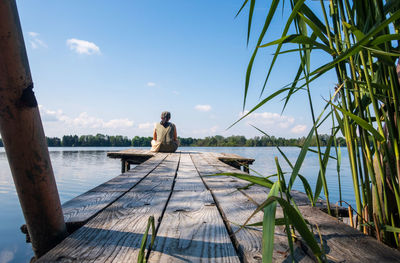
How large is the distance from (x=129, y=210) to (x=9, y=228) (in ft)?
20.6

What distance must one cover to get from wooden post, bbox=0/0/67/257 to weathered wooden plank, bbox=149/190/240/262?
46 cm

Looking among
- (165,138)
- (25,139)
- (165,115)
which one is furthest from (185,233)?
(165,115)

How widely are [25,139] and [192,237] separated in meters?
0.73

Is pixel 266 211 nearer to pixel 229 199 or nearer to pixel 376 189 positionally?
pixel 376 189

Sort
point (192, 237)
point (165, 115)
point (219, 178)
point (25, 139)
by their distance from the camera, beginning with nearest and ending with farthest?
Answer: point (25, 139)
point (192, 237)
point (219, 178)
point (165, 115)

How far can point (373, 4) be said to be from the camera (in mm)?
948

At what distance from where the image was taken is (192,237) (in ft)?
3.21

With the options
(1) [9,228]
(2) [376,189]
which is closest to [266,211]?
(2) [376,189]

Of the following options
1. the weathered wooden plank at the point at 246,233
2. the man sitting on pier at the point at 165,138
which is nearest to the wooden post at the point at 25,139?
the weathered wooden plank at the point at 246,233

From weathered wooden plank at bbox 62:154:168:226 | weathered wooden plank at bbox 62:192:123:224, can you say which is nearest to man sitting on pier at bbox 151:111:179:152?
weathered wooden plank at bbox 62:154:168:226

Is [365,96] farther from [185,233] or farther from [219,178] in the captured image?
[219,178]

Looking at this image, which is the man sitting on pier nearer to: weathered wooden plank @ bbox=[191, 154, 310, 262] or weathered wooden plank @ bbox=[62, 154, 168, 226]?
weathered wooden plank @ bbox=[62, 154, 168, 226]

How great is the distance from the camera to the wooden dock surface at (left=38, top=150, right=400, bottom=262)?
0.82 meters

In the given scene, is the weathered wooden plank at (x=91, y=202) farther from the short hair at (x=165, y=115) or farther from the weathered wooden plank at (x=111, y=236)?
the short hair at (x=165, y=115)
